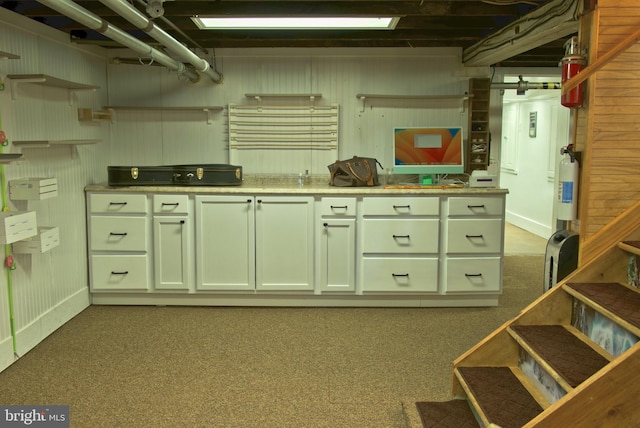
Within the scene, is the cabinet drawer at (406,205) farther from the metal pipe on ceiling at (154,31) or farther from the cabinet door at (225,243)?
the metal pipe on ceiling at (154,31)

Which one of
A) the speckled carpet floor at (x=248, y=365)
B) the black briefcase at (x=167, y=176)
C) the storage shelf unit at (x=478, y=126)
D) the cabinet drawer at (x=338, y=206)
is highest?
the storage shelf unit at (x=478, y=126)

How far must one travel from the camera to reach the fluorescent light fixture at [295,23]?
3884 mm

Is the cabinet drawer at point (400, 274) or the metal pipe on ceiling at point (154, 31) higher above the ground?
the metal pipe on ceiling at point (154, 31)

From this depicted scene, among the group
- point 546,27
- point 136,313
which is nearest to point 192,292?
point 136,313

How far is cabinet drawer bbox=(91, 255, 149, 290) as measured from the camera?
15.0 feet

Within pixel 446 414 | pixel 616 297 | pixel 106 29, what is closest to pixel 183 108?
pixel 106 29

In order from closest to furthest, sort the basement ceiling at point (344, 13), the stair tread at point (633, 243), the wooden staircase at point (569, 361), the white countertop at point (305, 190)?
the wooden staircase at point (569, 361), the stair tread at point (633, 243), the basement ceiling at point (344, 13), the white countertop at point (305, 190)

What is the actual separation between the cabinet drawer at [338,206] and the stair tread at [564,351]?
192cm

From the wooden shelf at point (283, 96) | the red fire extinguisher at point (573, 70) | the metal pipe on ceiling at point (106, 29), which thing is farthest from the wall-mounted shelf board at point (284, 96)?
the red fire extinguisher at point (573, 70)

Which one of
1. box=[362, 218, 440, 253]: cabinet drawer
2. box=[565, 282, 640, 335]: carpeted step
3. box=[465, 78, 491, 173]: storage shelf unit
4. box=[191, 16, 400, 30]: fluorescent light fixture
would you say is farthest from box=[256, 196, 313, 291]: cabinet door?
box=[565, 282, 640, 335]: carpeted step

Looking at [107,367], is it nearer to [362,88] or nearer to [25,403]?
[25,403]

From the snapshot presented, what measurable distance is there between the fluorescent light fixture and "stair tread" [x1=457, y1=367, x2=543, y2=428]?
241 cm

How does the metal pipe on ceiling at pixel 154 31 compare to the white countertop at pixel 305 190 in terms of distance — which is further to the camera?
the white countertop at pixel 305 190

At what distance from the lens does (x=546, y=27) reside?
3461 millimetres
